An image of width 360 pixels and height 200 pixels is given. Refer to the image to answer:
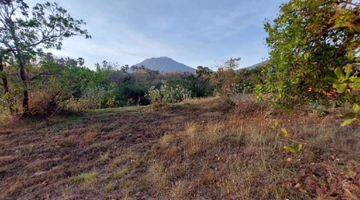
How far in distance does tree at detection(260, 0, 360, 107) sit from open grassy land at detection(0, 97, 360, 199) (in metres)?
0.40

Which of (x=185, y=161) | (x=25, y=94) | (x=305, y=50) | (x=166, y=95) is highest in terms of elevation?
(x=305, y=50)

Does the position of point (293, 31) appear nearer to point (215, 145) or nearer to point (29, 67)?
point (215, 145)

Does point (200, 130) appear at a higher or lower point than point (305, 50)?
lower

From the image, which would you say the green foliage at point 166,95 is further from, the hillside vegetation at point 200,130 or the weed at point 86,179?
the weed at point 86,179

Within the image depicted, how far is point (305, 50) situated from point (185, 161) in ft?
10.4

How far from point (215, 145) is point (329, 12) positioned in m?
3.76

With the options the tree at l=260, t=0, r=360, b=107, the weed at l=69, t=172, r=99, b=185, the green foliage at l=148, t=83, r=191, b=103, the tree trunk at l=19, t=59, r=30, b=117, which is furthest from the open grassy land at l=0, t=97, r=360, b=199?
the green foliage at l=148, t=83, r=191, b=103

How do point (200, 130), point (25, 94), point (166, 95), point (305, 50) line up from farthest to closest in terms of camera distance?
point (166, 95)
point (25, 94)
point (200, 130)
point (305, 50)

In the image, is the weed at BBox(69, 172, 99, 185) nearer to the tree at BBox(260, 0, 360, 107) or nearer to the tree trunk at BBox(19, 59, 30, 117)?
the tree at BBox(260, 0, 360, 107)

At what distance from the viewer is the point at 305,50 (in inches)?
86.0

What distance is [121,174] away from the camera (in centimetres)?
470

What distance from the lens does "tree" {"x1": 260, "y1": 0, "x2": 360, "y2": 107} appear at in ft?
6.93

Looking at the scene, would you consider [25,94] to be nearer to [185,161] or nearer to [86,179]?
[86,179]

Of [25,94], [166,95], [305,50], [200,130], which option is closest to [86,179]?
[200,130]
